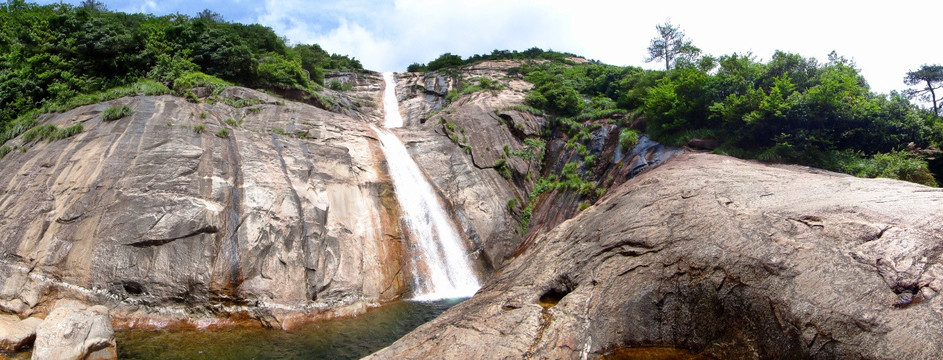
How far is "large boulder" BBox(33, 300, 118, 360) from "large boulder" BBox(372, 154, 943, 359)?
21.3 feet

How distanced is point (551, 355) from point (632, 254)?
3784 mm

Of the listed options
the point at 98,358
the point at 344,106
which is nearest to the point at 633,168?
the point at 98,358

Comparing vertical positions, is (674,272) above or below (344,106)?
below

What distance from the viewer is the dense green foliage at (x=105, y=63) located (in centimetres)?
2014

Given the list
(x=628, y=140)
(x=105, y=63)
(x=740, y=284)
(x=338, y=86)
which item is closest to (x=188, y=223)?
(x=740, y=284)

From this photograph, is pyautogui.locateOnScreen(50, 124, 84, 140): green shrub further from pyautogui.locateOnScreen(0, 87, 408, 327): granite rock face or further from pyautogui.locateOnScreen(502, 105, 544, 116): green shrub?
pyautogui.locateOnScreen(502, 105, 544, 116): green shrub

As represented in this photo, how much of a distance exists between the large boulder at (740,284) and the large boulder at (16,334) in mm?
8098

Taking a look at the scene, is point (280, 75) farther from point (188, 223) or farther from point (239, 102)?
point (188, 223)

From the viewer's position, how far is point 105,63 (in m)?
23.2

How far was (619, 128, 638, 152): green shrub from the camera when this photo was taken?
21.4 meters

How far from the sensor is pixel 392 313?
13.8m

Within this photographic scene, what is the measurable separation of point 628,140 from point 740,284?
1415 cm

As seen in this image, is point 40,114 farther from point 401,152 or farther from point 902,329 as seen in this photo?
point 902,329

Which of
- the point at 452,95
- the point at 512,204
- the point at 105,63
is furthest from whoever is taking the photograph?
the point at 452,95
